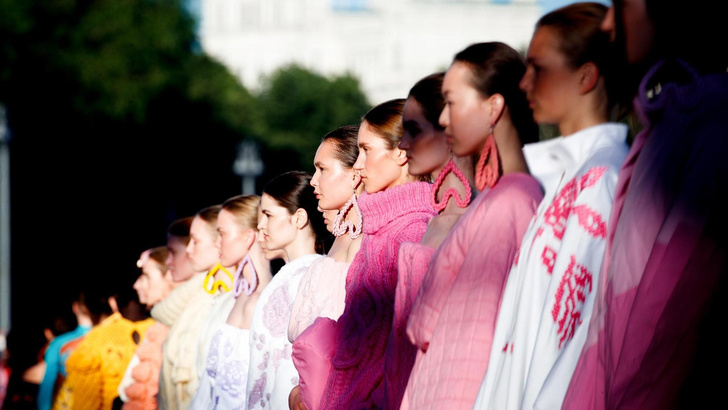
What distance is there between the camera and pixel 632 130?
355 centimetres

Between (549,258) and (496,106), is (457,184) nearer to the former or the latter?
(496,106)

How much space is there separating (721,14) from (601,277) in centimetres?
64

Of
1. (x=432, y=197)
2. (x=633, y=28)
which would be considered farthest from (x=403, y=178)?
(x=633, y=28)

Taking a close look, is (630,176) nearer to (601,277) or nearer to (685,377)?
(601,277)

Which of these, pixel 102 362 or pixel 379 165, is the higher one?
pixel 379 165

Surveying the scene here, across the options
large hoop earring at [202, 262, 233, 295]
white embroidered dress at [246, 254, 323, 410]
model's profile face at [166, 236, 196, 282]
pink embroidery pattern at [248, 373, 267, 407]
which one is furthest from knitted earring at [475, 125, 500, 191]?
model's profile face at [166, 236, 196, 282]

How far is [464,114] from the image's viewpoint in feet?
A: 12.8

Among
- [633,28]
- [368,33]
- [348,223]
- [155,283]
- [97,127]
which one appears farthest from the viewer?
[368,33]

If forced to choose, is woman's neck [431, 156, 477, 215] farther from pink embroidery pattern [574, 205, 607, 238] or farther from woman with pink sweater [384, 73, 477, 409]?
pink embroidery pattern [574, 205, 607, 238]

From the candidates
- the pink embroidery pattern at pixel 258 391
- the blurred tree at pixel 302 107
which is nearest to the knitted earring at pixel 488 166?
the pink embroidery pattern at pixel 258 391

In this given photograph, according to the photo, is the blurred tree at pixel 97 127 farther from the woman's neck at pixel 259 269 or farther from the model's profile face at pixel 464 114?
the model's profile face at pixel 464 114

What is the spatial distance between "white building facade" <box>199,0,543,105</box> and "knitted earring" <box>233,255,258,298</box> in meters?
Result: 91.8

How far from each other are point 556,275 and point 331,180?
242 cm

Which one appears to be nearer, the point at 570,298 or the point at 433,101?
the point at 570,298
